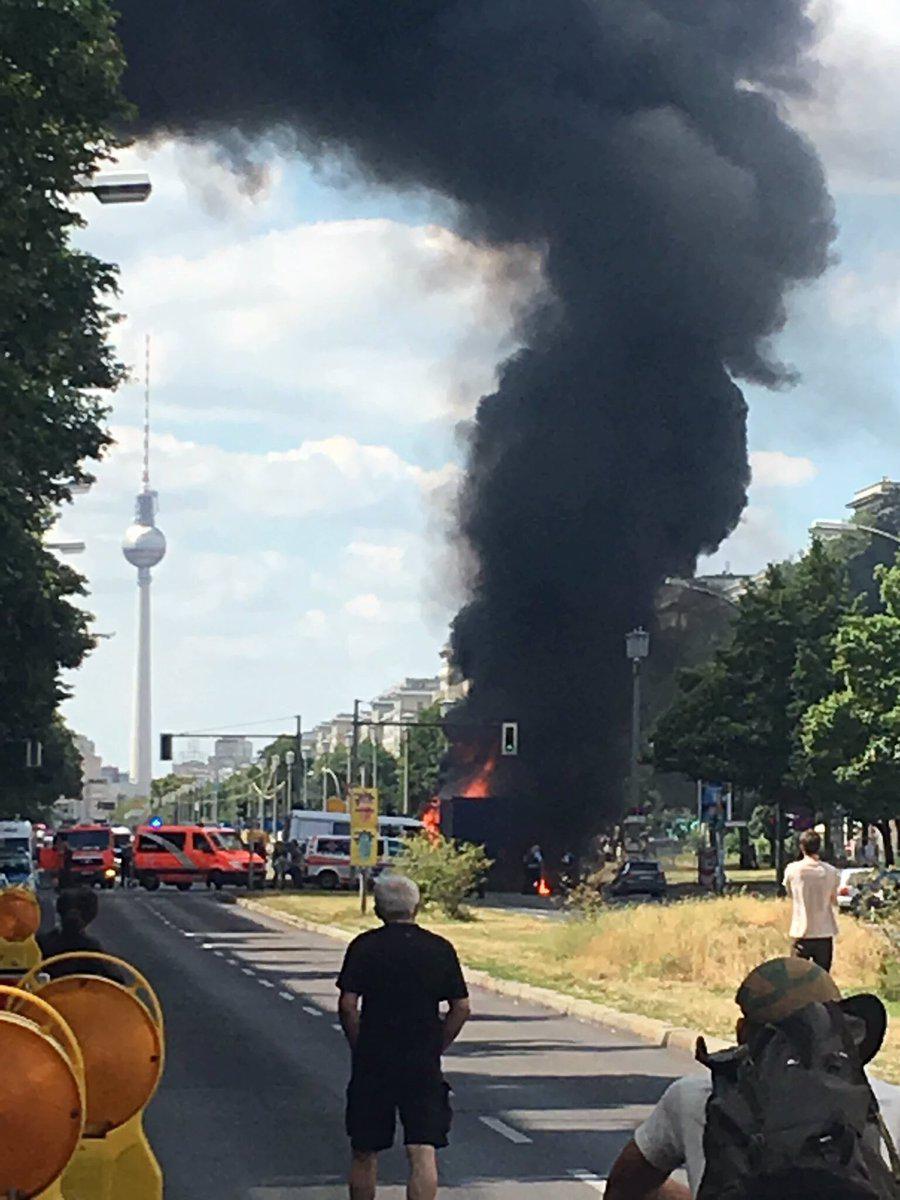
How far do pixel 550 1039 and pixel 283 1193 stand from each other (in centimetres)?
963

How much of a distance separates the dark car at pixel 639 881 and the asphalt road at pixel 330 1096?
35061 mm

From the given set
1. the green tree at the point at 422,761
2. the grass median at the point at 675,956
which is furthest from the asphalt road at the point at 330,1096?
the green tree at the point at 422,761

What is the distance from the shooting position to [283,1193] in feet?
38.7

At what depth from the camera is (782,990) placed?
13.1ft

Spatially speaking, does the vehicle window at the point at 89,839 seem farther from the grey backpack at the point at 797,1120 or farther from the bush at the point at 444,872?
the grey backpack at the point at 797,1120

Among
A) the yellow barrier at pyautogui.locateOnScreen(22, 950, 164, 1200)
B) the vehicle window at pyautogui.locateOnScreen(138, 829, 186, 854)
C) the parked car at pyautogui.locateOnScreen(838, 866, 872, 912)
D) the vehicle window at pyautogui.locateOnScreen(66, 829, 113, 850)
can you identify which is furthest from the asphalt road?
the vehicle window at pyautogui.locateOnScreen(138, 829, 186, 854)

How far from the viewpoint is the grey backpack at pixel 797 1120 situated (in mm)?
Answer: 3619

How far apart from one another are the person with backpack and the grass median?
15.2m

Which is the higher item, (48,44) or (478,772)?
(48,44)

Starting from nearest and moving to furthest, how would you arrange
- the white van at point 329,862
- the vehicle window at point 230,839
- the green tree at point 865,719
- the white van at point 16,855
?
the white van at point 16,855, the green tree at point 865,719, the white van at point 329,862, the vehicle window at point 230,839

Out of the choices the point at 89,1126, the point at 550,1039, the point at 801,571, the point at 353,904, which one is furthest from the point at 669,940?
the point at 801,571

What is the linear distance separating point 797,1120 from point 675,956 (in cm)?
2454

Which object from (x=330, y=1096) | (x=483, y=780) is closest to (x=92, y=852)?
(x=483, y=780)

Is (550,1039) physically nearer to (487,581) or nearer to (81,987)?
(81,987)
